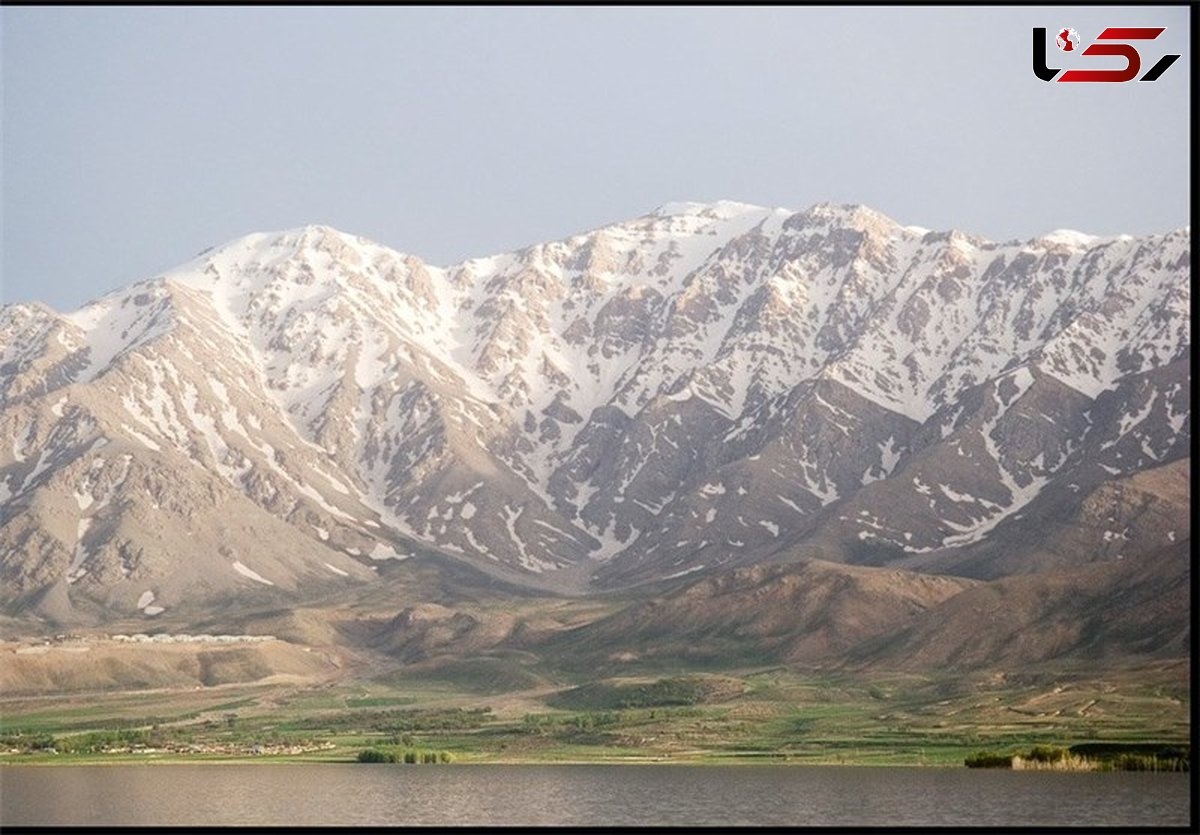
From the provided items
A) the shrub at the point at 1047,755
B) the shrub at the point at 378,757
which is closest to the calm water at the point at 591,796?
the shrub at the point at 1047,755

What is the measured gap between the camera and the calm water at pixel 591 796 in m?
120

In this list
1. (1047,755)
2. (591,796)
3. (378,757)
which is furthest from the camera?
(378,757)

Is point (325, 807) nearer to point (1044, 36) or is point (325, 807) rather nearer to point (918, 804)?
point (918, 804)

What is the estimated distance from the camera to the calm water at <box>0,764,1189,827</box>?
120 meters

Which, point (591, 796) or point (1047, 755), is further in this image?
point (1047, 755)

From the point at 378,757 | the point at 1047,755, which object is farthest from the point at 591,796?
the point at 378,757

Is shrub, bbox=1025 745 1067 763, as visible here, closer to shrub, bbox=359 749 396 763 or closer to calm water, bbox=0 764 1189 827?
calm water, bbox=0 764 1189 827

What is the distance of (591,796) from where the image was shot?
141625mm

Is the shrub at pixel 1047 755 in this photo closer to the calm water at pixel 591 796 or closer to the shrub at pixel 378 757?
the calm water at pixel 591 796

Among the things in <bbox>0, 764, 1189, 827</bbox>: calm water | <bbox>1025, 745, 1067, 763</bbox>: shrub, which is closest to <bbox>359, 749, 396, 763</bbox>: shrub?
<bbox>0, 764, 1189, 827</bbox>: calm water

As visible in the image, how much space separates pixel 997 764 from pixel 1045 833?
73.4 m

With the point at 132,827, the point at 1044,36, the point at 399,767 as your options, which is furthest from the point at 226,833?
the point at 399,767

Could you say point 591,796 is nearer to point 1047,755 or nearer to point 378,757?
point 1047,755

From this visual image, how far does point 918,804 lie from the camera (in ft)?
422
